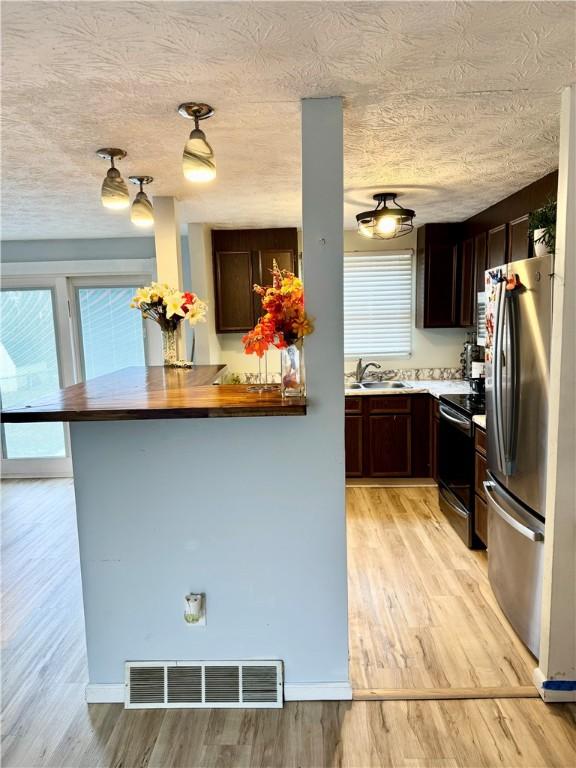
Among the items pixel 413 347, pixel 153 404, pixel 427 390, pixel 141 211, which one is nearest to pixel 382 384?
pixel 413 347

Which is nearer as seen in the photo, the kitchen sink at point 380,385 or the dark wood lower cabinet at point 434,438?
the dark wood lower cabinet at point 434,438

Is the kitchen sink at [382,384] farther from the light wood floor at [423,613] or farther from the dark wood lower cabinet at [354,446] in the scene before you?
the light wood floor at [423,613]

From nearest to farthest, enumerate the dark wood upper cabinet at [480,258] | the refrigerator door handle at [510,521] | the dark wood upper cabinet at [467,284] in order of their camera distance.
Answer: the refrigerator door handle at [510,521], the dark wood upper cabinet at [480,258], the dark wood upper cabinet at [467,284]

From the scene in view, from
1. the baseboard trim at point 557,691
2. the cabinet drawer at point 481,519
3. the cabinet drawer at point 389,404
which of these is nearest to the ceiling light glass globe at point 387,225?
the cabinet drawer at point 389,404

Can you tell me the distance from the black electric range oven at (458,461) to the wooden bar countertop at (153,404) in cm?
176

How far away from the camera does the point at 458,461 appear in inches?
131

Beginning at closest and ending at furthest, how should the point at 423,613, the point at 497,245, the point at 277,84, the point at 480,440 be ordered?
the point at 277,84 → the point at 423,613 → the point at 480,440 → the point at 497,245

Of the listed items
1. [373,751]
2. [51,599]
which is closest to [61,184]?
[51,599]

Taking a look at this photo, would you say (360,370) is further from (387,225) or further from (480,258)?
(387,225)

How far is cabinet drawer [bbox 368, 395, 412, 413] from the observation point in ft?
13.9

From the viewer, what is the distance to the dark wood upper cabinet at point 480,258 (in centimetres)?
371

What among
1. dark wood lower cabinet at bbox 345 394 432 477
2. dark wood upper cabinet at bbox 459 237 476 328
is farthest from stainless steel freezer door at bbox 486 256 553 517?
dark wood lower cabinet at bbox 345 394 432 477

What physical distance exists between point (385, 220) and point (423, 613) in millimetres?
2401

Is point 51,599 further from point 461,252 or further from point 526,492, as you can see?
point 461,252
